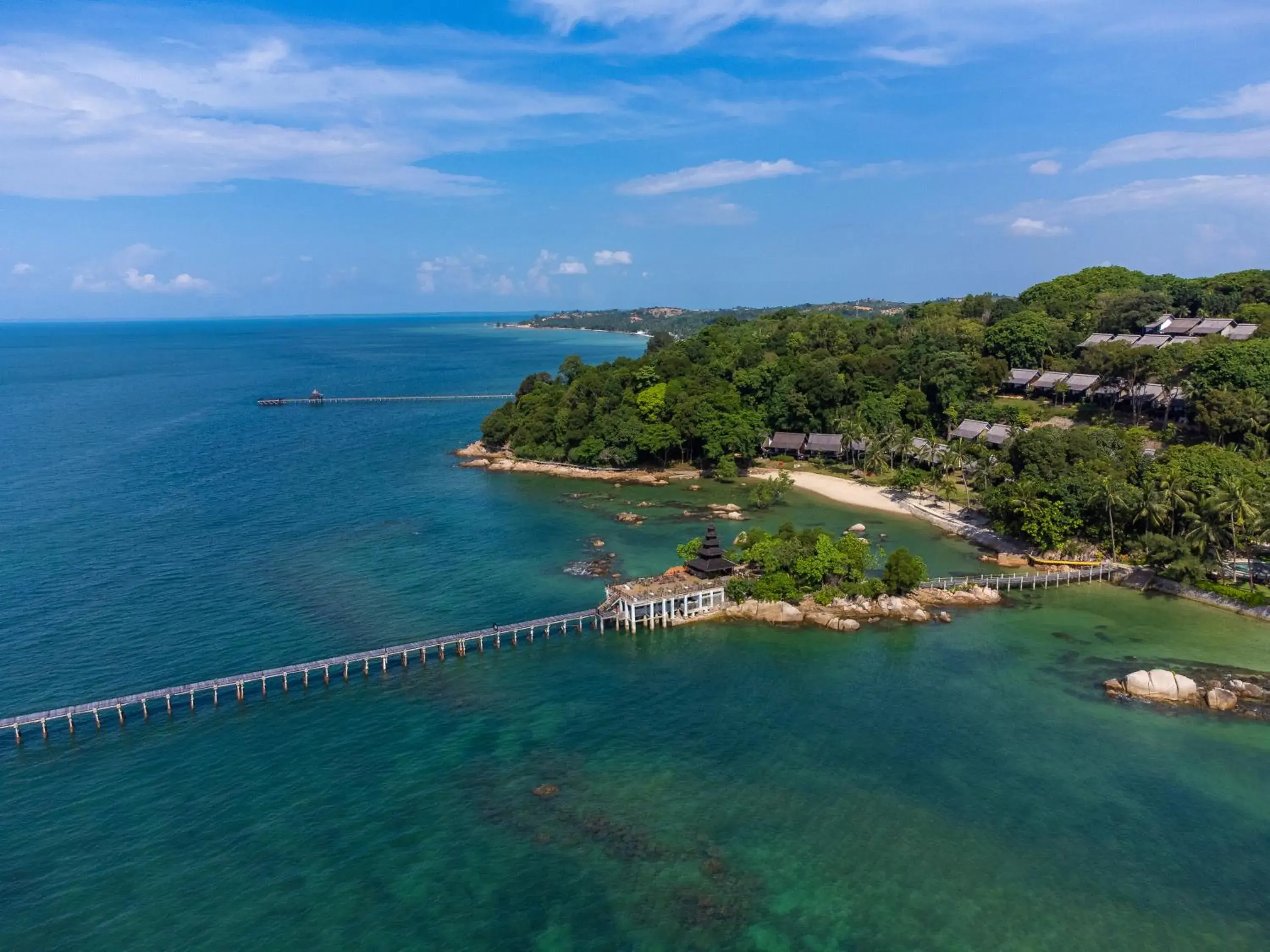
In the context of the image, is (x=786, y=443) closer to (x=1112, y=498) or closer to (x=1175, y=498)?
(x=1112, y=498)

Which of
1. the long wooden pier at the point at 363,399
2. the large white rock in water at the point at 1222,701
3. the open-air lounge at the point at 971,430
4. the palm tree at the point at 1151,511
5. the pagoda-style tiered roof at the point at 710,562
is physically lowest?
the large white rock in water at the point at 1222,701

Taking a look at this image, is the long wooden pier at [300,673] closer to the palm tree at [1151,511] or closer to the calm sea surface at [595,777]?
the calm sea surface at [595,777]

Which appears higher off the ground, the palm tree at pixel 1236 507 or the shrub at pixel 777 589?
the palm tree at pixel 1236 507

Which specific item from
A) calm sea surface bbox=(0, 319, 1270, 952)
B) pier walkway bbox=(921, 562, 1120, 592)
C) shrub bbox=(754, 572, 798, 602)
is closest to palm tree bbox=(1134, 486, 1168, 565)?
pier walkway bbox=(921, 562, 1120, 592)

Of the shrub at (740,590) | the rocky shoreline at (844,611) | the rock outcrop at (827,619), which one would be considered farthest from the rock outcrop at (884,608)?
the shrub at (740,590)

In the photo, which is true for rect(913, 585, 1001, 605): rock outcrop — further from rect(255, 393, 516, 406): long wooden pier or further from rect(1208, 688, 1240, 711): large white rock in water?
rect(255, 393, 516, 406): long wooden pier
